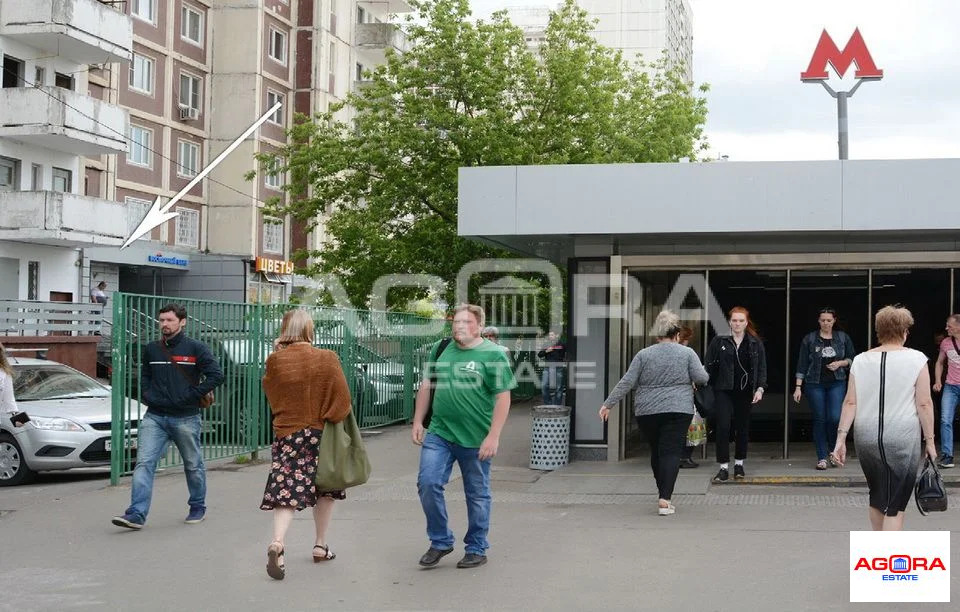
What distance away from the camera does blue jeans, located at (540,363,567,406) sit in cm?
2059

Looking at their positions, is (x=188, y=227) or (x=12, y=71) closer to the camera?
(x=12, y=71)

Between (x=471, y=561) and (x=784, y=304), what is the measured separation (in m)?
7.81

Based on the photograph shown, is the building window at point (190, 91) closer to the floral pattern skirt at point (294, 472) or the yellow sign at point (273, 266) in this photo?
the yellow sign at point (273, 266)

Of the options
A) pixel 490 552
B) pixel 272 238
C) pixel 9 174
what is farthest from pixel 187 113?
pixel 490 552

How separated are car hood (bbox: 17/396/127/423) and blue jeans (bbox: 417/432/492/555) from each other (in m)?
7.22

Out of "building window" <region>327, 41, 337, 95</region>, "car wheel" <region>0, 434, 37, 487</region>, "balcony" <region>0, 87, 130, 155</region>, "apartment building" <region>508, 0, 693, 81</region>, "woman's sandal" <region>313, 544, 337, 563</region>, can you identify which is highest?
"apartment building" <region>508, 0, 693, 81</region>

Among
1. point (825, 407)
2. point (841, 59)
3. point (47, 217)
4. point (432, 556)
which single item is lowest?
point (432, 556)

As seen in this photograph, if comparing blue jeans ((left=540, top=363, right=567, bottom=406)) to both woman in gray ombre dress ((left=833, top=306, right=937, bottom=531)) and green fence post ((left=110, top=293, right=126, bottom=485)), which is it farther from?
woman in gray ombre dress ((left=833, top=306, right=937, bottom=531))

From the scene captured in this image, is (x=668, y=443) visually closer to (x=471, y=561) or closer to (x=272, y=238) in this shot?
(x=471, y=561)

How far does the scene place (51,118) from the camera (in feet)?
108

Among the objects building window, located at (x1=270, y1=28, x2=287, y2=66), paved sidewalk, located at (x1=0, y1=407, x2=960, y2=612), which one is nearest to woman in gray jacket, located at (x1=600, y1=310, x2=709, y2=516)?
paved sidewalk, located at (x1=0, y1=407, x2=960, y2=612)

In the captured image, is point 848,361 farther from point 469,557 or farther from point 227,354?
point 227,354

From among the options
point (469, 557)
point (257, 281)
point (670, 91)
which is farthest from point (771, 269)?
point (257, 281)

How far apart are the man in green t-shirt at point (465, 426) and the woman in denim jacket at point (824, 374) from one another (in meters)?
5.61
